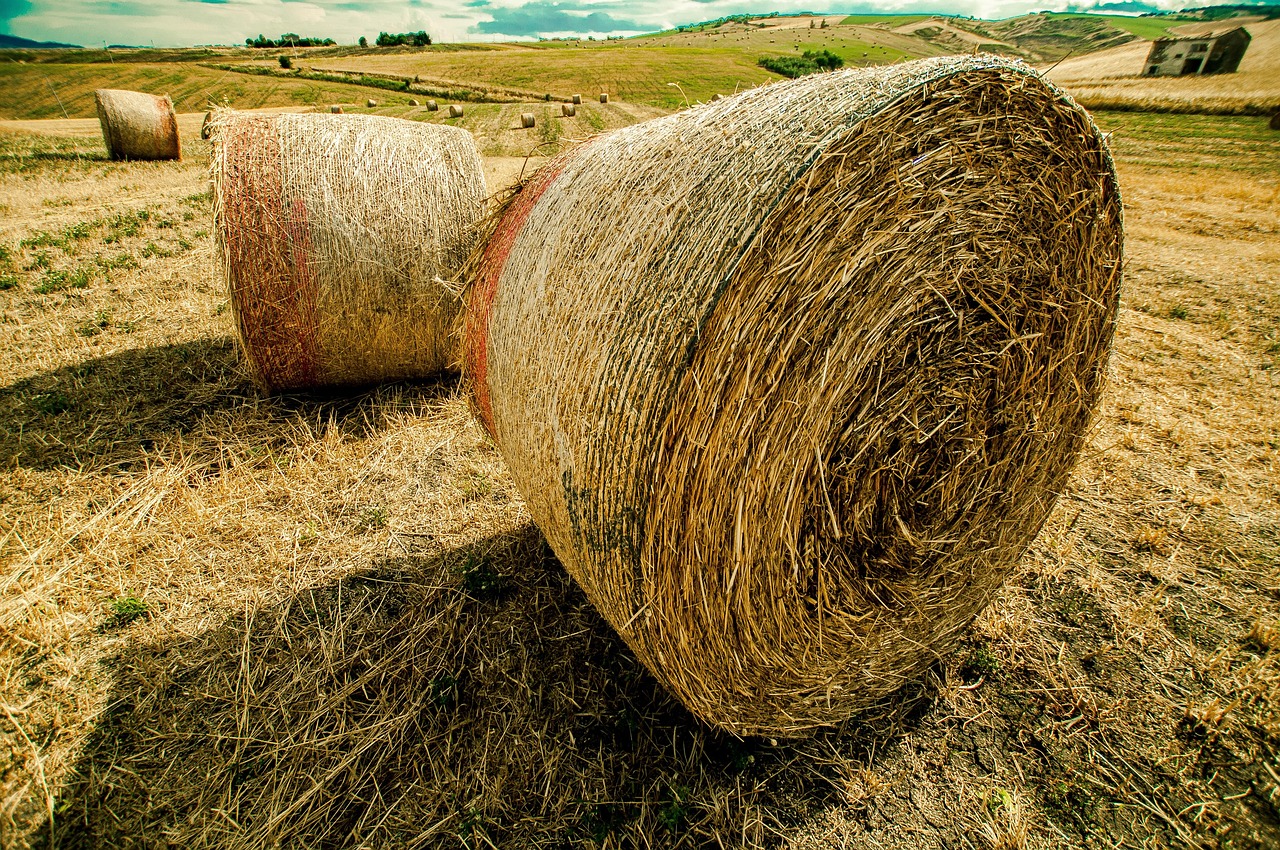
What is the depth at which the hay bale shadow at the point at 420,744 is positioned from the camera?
2.35 meters

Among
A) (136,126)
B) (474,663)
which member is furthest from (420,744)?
(136,126)

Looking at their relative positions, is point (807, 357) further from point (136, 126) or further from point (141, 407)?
point (136, 126)

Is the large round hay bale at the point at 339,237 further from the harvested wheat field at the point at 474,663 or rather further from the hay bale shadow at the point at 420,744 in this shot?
the hay bale shadow at the point at 420,744

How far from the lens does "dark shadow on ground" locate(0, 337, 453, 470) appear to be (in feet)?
14.0

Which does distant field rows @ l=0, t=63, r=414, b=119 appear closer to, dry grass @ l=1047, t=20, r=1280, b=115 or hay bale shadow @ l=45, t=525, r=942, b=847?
hay bale shadow @ l=45, t=525, r=942, b=847

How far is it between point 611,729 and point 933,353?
218cm

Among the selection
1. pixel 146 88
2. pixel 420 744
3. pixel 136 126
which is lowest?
pixel 420 744

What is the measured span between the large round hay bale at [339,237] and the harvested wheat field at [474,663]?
1.87 feet

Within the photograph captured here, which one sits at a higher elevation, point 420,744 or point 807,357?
point 807,357

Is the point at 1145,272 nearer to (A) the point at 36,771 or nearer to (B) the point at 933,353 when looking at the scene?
(B) the point at 933,353

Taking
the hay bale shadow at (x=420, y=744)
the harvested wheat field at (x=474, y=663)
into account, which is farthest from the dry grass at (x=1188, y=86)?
the hay bale shadow at (x=420, y=744)

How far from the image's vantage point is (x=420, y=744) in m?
2.61

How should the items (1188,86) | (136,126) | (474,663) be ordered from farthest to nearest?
(1188,86), (136,126), (474,663)

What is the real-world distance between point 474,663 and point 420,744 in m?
0.44
